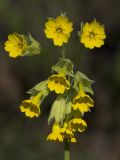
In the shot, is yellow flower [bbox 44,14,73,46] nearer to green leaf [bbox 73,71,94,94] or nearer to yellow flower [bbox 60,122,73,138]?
green leaf [bbox 73,71,94,94]

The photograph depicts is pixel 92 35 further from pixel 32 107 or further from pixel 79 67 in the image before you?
pixel 79 67

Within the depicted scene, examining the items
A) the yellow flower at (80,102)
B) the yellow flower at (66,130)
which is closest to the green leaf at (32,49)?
the yellow flower at (80,102)

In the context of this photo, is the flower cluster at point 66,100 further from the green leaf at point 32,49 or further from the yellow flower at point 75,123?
the green leaf at point 32,49

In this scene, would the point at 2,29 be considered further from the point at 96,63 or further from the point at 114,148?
the point at 114,148

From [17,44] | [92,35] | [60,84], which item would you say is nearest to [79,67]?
[17,44]

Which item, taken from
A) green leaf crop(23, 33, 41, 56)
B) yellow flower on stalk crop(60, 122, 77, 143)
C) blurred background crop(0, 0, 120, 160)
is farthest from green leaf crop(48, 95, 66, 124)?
blurred background crop(0, 0, 120, 160)

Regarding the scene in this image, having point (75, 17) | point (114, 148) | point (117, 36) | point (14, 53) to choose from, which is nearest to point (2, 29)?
point (75, 17)
